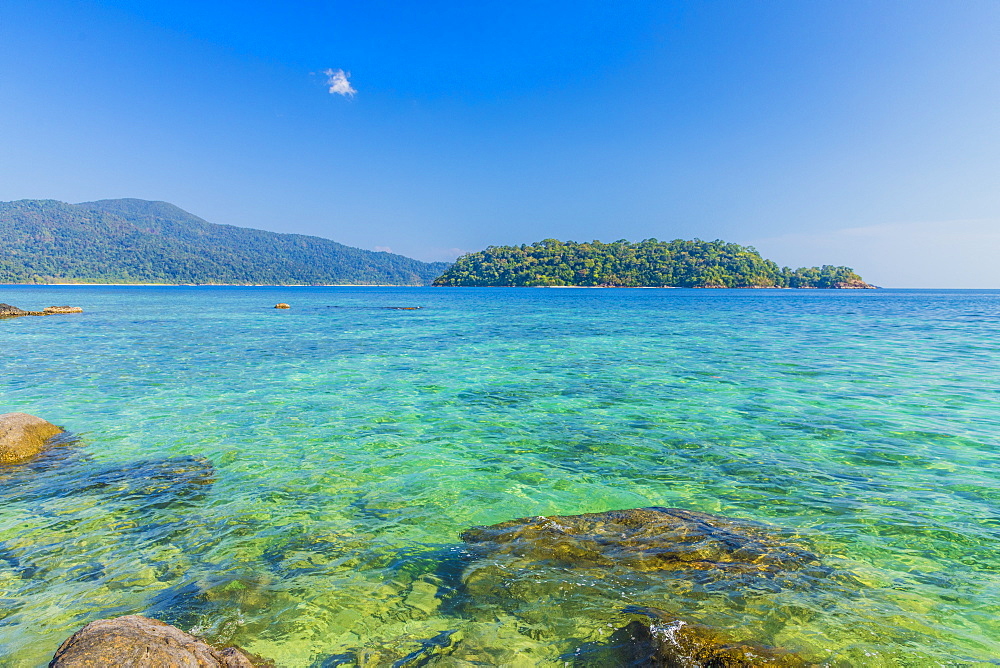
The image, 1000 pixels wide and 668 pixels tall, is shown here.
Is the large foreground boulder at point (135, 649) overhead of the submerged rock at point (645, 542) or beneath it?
overhead

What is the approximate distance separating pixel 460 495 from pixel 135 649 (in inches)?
219

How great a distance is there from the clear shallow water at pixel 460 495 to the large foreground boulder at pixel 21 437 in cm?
75

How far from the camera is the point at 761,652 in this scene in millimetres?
4207

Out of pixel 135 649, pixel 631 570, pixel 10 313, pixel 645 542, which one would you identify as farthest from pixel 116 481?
pixel 10 313

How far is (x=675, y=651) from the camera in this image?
4234mm

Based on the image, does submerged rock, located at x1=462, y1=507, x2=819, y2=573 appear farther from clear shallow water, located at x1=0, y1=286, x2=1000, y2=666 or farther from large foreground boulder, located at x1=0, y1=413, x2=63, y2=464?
large foreground boulder, located at x1=0, y1=413, x2=63, y2=464

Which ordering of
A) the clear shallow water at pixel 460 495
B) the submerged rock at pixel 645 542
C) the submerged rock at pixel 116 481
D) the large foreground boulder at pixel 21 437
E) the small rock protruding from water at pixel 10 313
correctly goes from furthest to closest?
the small rock protruding from water at pixel 10 313
the large foreground boulder at pixel 21 437
the submerged rock at pixel 116 481
the submerged rock at pixel 645 542
the clear shallow water at pixel 460 495

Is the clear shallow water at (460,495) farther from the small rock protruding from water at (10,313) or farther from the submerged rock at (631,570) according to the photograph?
the small rock protruding from water at (10,313)

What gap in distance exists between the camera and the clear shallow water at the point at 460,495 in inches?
194

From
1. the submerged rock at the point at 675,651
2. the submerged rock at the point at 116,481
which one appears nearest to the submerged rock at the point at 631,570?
the submerged rock at the point at 675,651

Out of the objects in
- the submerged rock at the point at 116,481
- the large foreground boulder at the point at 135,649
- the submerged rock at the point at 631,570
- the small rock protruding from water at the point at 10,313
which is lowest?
the submerged rock at the point at 116,481

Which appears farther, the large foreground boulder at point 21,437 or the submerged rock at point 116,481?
the large foreground boulder at point 21,437

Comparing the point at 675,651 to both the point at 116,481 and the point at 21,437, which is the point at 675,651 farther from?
the point at 21,437

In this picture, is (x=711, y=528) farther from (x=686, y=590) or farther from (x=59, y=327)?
(x=59, y=327)
